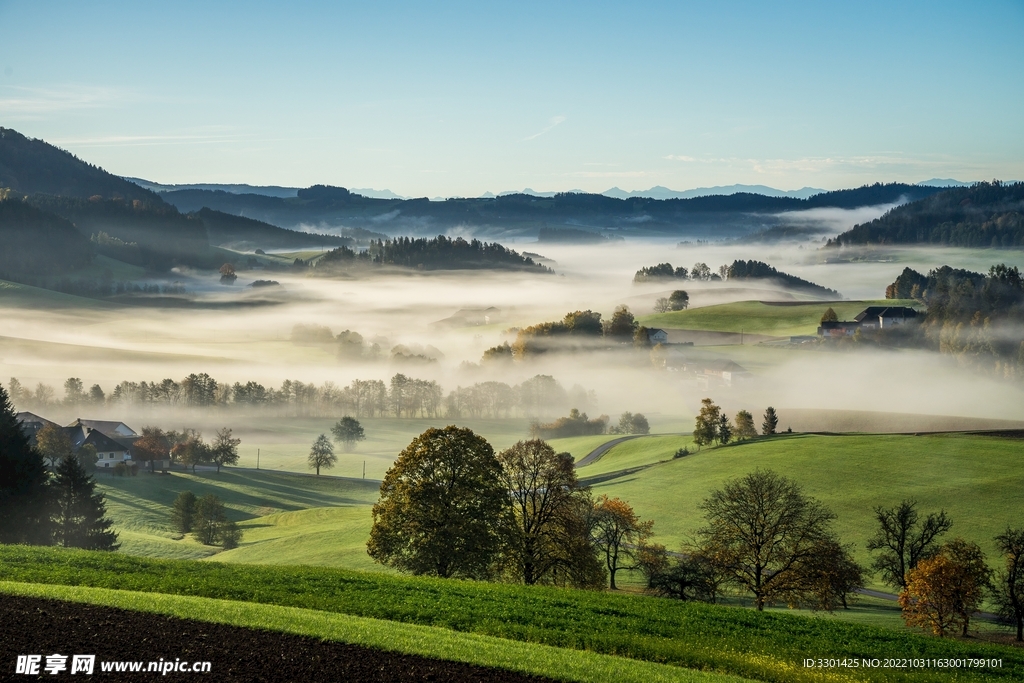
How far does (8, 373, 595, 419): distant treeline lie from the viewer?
16112cm

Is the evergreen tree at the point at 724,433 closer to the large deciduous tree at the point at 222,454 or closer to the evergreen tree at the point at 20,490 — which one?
the large deciduous tree at the point at 222,454

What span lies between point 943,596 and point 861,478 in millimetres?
37210

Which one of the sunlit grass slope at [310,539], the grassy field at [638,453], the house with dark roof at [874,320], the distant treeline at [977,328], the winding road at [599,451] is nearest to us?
the sunlit grass slope at [310,539]

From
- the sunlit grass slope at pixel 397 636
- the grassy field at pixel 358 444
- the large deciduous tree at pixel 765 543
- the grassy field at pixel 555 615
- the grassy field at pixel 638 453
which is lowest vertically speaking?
the grassy field at pixel 358 444

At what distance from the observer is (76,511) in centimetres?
5469

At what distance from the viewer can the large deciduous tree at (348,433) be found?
5453 inches

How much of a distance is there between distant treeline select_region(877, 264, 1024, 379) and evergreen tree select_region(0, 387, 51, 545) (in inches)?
6075

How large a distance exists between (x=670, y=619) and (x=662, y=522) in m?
46.5

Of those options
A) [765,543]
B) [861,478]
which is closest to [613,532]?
[765,543]

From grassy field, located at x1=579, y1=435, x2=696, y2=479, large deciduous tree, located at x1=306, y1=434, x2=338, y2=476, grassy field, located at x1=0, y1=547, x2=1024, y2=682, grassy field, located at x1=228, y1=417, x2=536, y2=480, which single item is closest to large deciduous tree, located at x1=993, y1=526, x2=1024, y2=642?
grassy field, located at x1=0, y1=547, x2=1024, y2=682

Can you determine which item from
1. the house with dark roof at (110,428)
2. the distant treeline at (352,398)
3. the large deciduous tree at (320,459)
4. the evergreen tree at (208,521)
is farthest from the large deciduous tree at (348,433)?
the evergreen tree at (208,521)

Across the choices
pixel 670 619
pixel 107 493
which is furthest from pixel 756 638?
pixel 107 493

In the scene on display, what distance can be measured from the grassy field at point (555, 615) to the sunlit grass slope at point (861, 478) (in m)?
36.8

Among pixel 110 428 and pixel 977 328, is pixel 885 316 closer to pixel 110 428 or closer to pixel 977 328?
pixel 977 328
